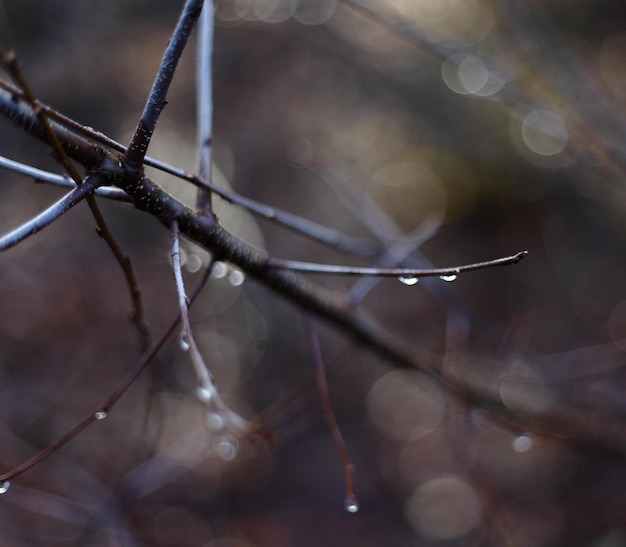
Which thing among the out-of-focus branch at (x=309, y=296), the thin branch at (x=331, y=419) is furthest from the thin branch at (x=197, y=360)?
the thin branch at (x=331, y=419)

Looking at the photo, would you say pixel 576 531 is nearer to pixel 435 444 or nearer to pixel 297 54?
pixel 435 444

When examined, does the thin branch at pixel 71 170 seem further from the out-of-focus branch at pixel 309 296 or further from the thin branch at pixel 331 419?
the thin branch at pixel 331 419

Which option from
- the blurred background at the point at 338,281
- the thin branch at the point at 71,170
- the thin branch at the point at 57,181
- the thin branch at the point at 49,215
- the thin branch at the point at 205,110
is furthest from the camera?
the blurred background at the point at 338,281

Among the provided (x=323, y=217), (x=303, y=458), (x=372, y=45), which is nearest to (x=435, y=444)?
(x=303, y=458)

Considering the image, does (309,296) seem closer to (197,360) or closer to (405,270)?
(405,270)

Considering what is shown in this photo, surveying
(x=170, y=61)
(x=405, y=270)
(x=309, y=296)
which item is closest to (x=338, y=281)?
(x=309, y=296)

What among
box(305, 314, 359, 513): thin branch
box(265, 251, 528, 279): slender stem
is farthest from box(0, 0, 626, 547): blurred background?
box(265, 251, 528, 279): slender stem
